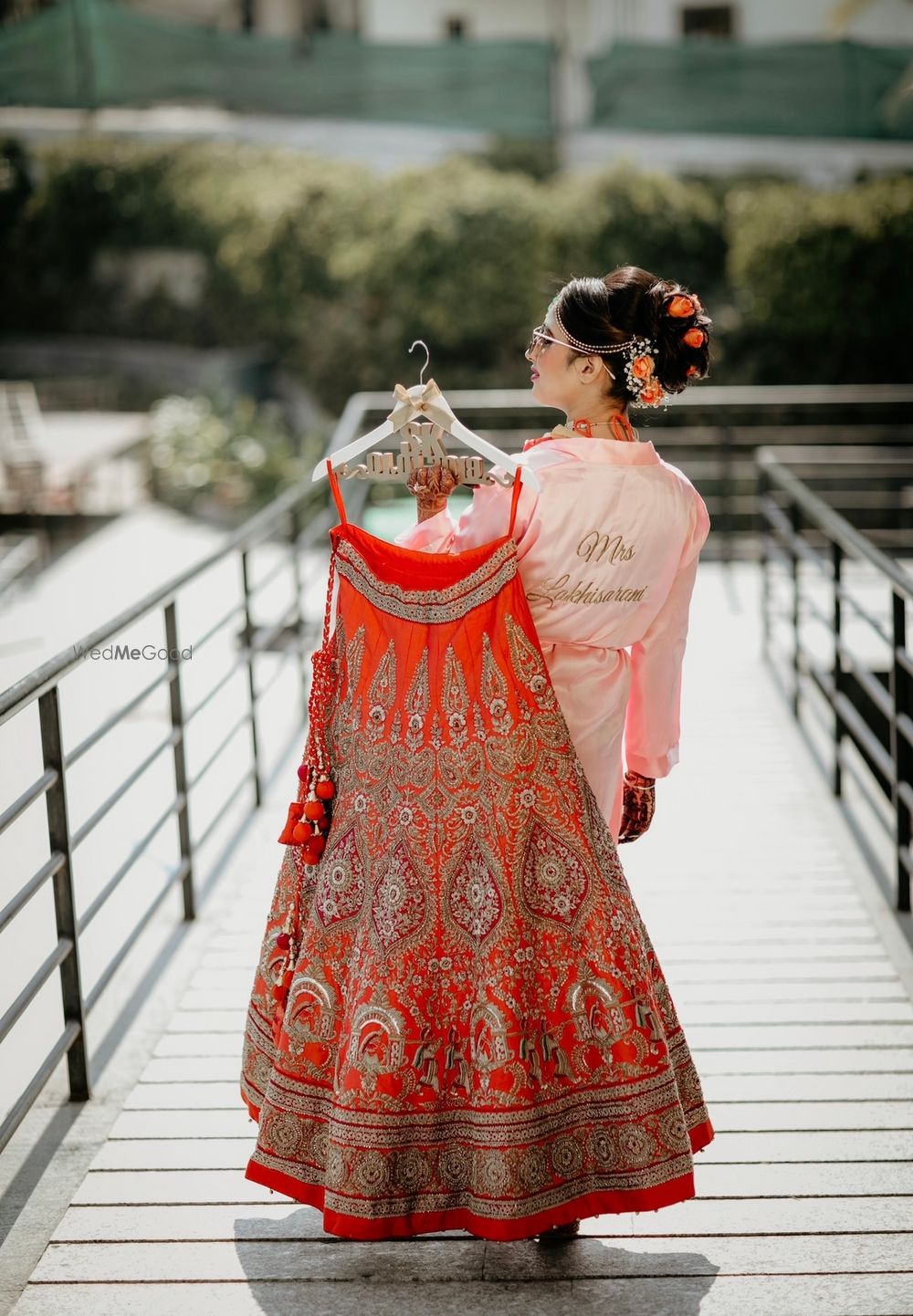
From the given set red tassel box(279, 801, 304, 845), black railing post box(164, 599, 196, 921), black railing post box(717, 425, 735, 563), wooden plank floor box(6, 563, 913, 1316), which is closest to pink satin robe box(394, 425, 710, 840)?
red tassel box(279, 801, 304, 845)

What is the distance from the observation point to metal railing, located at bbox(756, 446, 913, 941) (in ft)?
11.1

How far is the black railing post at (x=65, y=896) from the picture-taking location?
2477 millimetres

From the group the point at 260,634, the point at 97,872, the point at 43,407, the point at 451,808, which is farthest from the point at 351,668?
the point at 43,407

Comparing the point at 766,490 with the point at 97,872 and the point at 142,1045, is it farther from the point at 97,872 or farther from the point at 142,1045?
the point at 142,1045

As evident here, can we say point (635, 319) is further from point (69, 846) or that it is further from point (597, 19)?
point (597, 19)

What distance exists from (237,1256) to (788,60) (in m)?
11.1

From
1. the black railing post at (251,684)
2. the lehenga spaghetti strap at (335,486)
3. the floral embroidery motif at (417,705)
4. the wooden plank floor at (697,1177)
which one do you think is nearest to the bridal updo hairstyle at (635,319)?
the lehenga spaghetti strap at (335,486)

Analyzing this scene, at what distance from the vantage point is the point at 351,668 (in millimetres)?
2016

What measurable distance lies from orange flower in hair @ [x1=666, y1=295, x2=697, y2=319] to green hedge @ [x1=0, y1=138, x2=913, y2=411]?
984 cm

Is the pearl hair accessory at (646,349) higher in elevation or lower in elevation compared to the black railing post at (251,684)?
higher

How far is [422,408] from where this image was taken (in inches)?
77.2

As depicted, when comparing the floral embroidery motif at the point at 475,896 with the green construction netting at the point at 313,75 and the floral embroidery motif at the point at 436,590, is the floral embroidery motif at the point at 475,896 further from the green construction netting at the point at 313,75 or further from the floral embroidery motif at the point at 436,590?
the green construction netting at the point at 313,75

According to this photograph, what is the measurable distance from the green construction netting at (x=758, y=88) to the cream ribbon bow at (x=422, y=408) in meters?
10.3

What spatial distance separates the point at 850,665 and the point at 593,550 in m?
3.40
